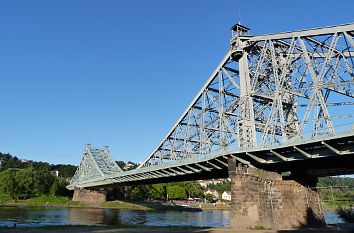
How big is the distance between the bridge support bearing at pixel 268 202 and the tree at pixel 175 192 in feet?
317

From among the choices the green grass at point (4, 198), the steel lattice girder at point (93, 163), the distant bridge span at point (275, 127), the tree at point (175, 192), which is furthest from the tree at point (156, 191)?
the distant bridge span at point (275, 127)

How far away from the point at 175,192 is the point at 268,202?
99.6m

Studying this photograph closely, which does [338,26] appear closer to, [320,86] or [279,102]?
[320,86]

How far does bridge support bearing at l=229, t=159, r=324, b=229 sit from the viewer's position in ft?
105

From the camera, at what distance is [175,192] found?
5143 inches

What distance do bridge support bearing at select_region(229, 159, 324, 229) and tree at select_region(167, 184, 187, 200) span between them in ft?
317

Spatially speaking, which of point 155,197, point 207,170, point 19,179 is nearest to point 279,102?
point 207,170

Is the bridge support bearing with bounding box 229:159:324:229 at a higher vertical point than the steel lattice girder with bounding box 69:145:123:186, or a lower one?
lower

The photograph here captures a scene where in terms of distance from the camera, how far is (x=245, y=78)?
133ft

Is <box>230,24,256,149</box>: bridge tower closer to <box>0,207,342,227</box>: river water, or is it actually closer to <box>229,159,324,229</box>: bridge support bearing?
<box>229,159,324,229</box>: bridge support bearing

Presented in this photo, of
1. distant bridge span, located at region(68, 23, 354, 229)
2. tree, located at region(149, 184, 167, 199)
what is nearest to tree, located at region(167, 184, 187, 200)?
tree, located at region(149, 184, 167, 199)

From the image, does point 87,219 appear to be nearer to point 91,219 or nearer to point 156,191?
point 91,219

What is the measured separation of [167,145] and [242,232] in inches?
1425

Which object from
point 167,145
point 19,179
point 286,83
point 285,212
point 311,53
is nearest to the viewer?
point 285,212
